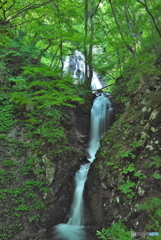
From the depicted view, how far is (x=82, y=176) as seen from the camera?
719cm

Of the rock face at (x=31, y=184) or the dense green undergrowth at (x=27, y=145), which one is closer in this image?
the rock face at (x=31, y=184)

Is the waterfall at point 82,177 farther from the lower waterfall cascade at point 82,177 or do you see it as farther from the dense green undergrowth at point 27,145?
the dense green undergrowth at point 27,145

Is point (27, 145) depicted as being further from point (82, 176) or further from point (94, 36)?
point (94, 36)

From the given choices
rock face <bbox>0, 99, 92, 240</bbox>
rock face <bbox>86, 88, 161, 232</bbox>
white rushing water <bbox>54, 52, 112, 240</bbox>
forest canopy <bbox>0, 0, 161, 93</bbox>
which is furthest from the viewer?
forest canopy <bbox>0, 0, 161, 93</bbox>

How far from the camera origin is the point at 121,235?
11.7ft

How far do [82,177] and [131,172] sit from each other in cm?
276

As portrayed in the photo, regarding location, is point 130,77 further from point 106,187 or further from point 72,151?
point 106,187

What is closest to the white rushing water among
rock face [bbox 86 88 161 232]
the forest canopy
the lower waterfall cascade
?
the lower waterfall cascade

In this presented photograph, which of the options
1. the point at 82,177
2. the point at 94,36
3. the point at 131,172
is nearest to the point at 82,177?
the point at 82,177

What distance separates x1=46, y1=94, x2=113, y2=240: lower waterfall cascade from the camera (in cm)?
550

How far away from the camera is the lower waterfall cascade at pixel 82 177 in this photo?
550 centimetres

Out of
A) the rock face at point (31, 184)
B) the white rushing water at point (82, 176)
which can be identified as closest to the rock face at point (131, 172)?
the white rushing water at point (82, 176)

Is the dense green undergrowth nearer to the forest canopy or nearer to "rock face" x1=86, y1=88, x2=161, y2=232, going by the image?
the forest canopy

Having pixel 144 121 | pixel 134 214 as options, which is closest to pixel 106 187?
pixel 134 214
